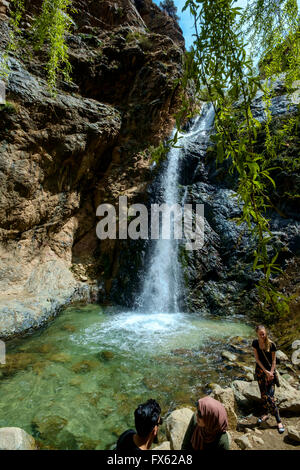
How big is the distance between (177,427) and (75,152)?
8883mm

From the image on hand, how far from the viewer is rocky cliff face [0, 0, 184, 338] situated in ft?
24.5

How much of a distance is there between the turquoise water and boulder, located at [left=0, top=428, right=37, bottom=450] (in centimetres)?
38

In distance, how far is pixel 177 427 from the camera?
9.32 feet

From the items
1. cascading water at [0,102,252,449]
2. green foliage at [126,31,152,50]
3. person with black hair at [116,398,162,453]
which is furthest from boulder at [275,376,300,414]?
green foliage at [126,31,152,50]

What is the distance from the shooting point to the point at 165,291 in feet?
29.8

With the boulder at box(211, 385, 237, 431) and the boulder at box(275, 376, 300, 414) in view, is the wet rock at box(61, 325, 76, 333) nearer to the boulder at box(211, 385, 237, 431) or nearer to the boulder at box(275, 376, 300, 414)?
the boulder at box(211, 385, 237, 431)

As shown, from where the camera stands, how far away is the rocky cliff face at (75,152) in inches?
294

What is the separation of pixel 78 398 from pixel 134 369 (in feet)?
4.02

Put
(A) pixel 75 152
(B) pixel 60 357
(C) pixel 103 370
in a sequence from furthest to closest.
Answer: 1. (A) pixel 75 152
2. (B) pixel 60 357
3. (C) pixel 103 370

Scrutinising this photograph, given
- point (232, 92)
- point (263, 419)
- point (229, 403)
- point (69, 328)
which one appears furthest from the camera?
point (69, 328)

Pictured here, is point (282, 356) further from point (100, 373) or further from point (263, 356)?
point (100, 373)

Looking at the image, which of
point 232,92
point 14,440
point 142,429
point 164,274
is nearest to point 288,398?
A: point 142,429
